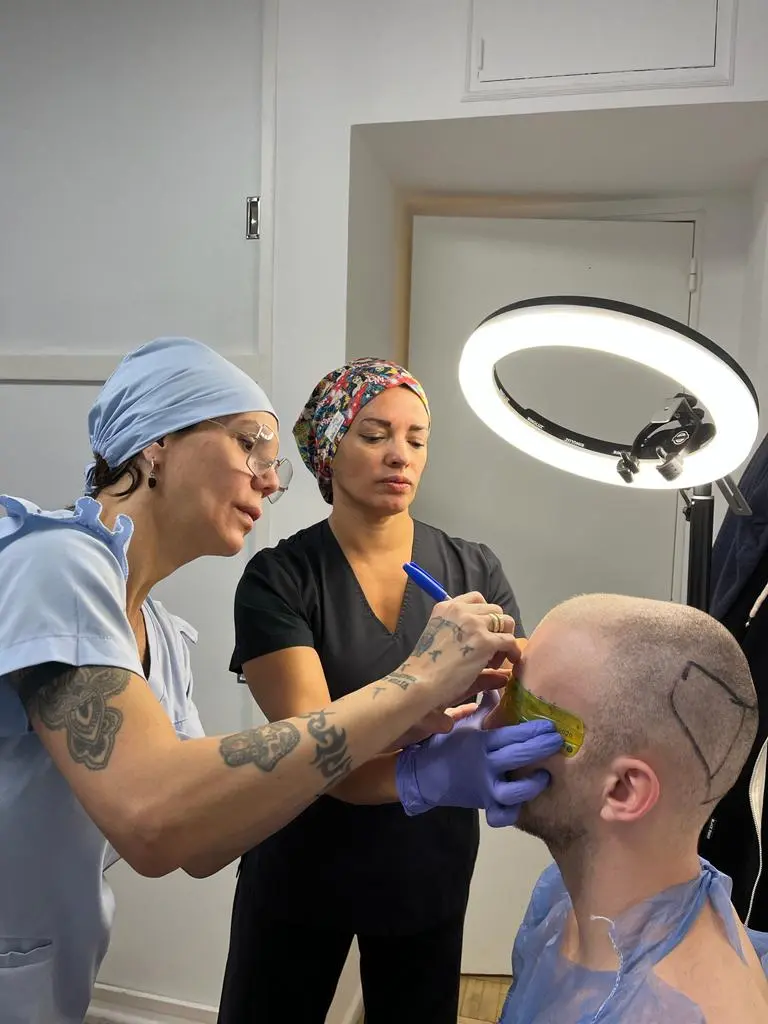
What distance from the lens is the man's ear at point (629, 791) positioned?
877 mm

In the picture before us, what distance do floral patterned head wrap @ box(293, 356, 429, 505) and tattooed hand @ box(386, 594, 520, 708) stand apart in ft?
1.75

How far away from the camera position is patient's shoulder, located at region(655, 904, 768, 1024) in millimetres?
790

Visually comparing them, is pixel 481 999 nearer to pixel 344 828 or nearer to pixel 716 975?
pixel 344 828

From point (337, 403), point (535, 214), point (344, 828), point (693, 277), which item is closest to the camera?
point (344, 828)

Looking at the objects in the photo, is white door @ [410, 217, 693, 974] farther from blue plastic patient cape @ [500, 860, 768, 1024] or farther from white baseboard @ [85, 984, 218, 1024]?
blue plastic patient cape @ [500, 860, 768, 1024]

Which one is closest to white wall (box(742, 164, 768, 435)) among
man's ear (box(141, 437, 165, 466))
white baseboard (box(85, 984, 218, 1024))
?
man's ear (box(141, 437, 165, 466))

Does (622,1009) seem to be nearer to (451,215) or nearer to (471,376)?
(471,376)

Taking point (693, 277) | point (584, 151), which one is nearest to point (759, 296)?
point (693, 277)

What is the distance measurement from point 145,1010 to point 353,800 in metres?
1.56

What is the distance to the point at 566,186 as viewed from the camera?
7.68 feet

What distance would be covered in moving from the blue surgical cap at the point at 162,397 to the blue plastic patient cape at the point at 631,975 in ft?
2.76

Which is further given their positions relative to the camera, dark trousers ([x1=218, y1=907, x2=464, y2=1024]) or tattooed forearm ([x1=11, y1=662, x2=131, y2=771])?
dark trousers ([x1=218, y1=907, x2=464, y2=1024])

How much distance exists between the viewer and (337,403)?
4.75 feet

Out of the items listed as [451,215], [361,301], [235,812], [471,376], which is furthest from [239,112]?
[235,812]
